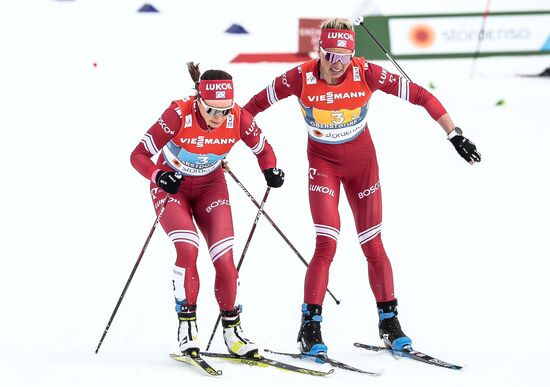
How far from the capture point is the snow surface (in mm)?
6211

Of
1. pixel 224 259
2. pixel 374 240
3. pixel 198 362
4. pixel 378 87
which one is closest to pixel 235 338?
pixel 198 362

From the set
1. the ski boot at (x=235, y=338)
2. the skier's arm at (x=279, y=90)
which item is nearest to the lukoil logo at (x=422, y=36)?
the skier's arm at (x=279, y=90)

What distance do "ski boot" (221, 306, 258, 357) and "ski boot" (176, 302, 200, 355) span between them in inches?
9.4

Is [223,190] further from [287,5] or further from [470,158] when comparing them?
[287,5]

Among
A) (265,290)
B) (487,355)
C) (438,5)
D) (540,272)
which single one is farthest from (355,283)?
(438,5)

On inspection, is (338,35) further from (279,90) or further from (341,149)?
(341,149)

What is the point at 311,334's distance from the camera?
230 inches

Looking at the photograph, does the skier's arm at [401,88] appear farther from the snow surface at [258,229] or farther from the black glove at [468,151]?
the snow surface at [258,229]

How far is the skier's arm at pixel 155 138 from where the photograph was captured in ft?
18.5

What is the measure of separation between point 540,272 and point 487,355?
234 cm

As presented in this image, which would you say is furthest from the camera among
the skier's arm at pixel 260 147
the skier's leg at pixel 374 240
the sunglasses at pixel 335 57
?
the skier's leg at pixel 374 240

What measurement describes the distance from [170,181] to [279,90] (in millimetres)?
1046

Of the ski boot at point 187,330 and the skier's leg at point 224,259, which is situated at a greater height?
the skier's leg at point 224,259

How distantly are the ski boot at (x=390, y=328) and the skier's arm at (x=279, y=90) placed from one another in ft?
4.93
